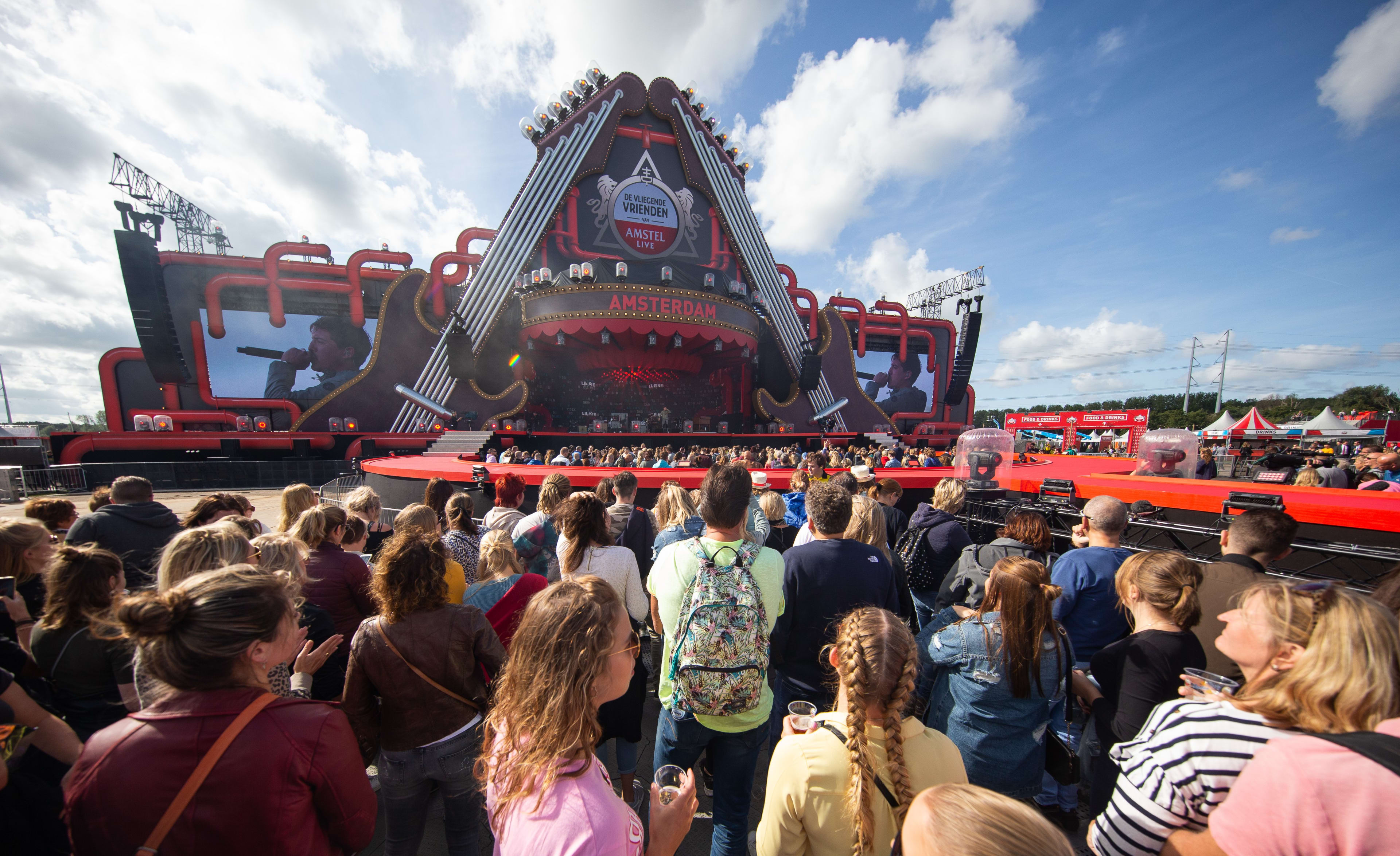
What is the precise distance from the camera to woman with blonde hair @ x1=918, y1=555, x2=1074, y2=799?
6.74 ft

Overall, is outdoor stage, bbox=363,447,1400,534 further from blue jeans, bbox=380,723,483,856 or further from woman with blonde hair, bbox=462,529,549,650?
blue jeans, bbox=380,723,483,856

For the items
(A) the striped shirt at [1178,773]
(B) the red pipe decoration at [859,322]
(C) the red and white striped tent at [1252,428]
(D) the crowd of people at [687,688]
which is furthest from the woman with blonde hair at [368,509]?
(C) the red and white striped tent at [1252,428]

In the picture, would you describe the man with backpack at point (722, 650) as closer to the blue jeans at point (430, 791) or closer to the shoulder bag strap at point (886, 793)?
the shoulder bag strap at point (886, 793)

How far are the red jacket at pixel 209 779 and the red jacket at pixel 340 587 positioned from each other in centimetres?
161

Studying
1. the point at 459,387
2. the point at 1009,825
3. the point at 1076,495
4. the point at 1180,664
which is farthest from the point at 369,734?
the point at 459,387

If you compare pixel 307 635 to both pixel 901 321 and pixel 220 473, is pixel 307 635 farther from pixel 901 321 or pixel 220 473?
pixel 901 321

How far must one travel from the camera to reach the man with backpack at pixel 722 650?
2023 mm

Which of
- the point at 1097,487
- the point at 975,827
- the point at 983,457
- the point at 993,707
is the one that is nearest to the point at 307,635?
the point at 975,827

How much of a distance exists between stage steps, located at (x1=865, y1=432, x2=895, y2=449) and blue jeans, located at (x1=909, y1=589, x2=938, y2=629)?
60.4 feet

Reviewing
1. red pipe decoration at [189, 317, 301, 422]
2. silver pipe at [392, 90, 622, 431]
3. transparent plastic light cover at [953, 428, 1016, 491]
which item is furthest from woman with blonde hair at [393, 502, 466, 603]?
red pipe decoration at [189, 317, 301, 422]

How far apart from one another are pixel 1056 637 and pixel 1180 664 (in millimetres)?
558

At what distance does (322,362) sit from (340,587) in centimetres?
2140

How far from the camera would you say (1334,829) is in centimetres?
105

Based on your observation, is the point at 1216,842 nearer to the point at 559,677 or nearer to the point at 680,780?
the point at 680,780
